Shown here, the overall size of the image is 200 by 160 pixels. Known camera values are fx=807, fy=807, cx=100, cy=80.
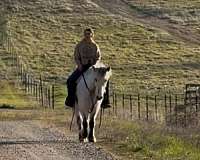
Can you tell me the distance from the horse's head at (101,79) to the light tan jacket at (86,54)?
3.49ft

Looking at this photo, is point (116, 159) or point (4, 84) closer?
point (116, 159)

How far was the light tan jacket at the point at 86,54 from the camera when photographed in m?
20.2

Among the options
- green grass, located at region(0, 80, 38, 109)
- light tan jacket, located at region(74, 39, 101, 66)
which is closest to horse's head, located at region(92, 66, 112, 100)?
light tan jacket, located at region(74, 39, 101, 66)

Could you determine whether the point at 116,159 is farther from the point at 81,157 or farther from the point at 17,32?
the point at 17,32

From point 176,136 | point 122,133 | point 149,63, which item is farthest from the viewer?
point 149,63

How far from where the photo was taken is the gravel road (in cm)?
1603

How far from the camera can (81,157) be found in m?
15.9

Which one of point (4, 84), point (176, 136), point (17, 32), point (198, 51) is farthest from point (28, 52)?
point (176, 136)

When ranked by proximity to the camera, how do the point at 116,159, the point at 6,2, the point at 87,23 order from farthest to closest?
1. the point at 6,2
2. the point at 87,23
3. the point at 116,159

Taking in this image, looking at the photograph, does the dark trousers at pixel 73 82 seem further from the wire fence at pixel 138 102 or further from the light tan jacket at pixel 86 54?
the wire fence at pixel 138 102

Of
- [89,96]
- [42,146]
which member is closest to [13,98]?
[89,96]

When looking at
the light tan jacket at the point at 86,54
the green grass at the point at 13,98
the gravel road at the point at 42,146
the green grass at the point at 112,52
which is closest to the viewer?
the gravel road at the point at 42,146

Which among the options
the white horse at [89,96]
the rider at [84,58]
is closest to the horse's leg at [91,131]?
the white horse at [89,96]

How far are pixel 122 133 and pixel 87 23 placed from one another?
82.2m
